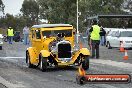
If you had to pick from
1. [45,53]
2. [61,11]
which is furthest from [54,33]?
[61,11]

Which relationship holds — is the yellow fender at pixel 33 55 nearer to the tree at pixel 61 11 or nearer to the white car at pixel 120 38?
the white car at pixel 120 38

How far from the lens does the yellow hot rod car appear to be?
58.3 ft

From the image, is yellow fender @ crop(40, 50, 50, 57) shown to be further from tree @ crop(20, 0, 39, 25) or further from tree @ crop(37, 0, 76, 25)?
tree @ crop(20, 0, 39, 25)

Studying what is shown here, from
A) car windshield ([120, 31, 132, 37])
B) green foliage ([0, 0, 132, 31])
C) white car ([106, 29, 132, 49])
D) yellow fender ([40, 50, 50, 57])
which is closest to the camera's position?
yellow fender ([40, 50, 50, 57])

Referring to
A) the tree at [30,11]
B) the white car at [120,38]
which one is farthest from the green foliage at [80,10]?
the tree at [30,11]

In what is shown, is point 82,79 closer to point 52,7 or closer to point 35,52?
point 35,52

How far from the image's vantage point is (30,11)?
11981cm

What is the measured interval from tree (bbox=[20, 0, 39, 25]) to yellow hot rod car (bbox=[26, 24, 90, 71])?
9655cm

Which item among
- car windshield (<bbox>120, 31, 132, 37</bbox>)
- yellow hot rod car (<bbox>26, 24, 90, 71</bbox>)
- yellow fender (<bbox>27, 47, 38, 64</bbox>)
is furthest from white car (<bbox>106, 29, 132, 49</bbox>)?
yellow fender (<bbox>27, 47, 38, 64</bbox>)

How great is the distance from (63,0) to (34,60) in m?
58.9

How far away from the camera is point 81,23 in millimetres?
76688

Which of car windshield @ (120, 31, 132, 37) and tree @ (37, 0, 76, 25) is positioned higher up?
tree @ (37, 0, 76, 25)

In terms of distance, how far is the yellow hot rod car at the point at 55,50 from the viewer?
17.8 m

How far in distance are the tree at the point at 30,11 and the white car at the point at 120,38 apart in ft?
257
